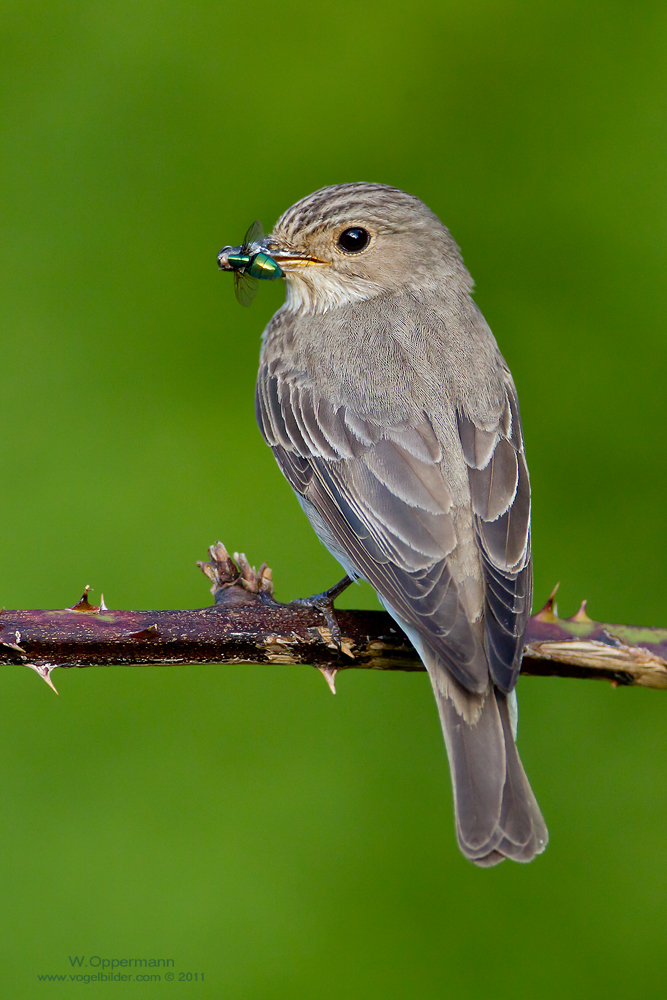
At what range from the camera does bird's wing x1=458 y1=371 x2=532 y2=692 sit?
109 inches

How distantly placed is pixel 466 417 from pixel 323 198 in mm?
1082

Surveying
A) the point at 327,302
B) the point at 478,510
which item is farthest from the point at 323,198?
the point at 478,510

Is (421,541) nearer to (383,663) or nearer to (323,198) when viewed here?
(383,663)

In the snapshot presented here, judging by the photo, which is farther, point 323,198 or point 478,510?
point 323,198

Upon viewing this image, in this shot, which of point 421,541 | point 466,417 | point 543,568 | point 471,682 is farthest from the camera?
point 543,568

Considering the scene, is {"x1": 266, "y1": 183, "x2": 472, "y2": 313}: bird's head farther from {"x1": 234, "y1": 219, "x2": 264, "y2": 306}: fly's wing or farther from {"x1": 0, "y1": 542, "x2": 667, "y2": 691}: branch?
{"x1": 0, "y1": 542, "x2": 667, "y2": 691}: branch

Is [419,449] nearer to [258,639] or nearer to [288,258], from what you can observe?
[258,639]

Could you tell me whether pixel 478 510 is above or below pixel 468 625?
above

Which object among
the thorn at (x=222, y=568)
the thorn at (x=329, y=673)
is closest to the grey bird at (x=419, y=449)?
the thorn at (x=329, y=673)

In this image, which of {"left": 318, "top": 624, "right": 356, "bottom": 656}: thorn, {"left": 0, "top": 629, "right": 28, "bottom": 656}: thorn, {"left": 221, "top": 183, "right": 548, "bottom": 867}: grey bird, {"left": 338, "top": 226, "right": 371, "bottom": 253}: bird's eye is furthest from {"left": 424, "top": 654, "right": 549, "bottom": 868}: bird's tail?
{"left": 338, "top": 226, "right": 371, "bottom": 253}: bird's eye

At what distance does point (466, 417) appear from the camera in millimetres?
3326

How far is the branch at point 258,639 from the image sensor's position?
2600mm

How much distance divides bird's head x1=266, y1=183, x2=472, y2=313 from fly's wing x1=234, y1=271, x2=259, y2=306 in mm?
163

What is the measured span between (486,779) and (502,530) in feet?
2.46
